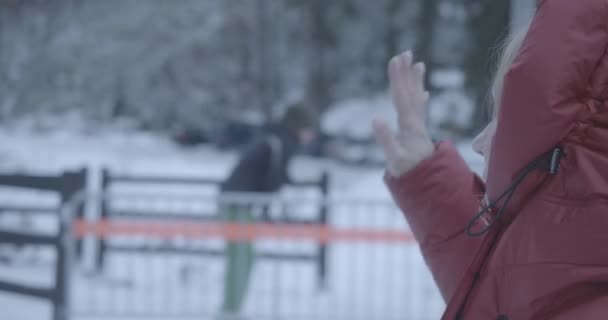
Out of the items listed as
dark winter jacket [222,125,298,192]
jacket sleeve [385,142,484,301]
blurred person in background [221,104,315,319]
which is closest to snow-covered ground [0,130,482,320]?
blurred person in background [221,104,315,319]

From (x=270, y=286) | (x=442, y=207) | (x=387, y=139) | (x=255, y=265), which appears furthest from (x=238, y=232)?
(x=442, y=207)

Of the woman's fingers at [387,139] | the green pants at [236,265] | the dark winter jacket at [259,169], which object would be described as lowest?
the green pants at [236,265]

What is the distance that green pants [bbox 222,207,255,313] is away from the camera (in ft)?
21.2

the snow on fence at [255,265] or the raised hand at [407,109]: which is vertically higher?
the raised hand at [407,109]

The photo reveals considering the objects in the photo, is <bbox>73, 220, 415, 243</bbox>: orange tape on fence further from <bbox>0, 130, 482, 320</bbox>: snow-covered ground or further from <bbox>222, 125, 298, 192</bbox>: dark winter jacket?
<bbox>222, 125, 298, 192</bbox>: dark winter jacket

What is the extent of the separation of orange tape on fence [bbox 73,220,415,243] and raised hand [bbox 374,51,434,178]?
4274mm

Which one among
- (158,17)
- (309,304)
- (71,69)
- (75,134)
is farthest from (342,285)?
(75,134)

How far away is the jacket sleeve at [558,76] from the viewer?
1.34 m

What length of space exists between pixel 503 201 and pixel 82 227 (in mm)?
5215

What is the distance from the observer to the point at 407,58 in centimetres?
224

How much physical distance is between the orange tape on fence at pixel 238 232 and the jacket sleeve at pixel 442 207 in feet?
14.1

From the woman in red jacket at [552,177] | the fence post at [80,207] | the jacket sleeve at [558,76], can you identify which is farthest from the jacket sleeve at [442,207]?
the fence post at [80,207]

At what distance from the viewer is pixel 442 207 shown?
2080mm

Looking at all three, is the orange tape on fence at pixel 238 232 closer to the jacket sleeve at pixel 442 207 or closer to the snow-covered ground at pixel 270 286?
the snow-covered ground at pixel 270 286
